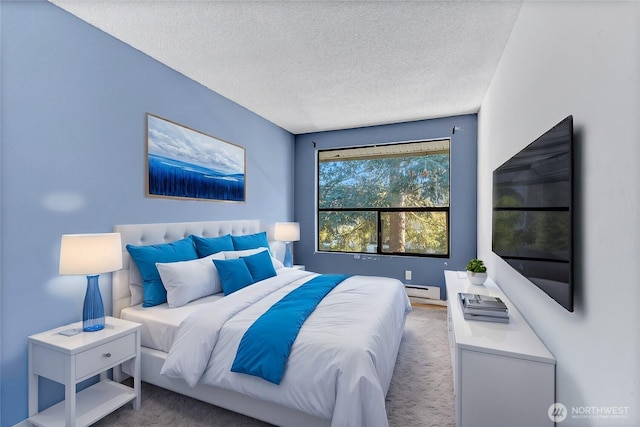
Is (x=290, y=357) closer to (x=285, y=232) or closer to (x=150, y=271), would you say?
(x=150, y=271)

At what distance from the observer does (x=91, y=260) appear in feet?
5.63

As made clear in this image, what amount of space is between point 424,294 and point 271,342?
3068 millimetres

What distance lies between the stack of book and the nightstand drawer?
7.20 feet

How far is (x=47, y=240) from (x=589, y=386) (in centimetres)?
289

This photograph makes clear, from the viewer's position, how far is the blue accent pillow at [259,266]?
2.72m

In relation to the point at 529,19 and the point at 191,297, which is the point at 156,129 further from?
the point at 529,19

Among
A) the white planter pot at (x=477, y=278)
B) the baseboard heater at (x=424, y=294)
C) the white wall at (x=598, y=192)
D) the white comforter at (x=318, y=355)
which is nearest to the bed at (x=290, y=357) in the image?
the white comforter at (x=318, y=355)

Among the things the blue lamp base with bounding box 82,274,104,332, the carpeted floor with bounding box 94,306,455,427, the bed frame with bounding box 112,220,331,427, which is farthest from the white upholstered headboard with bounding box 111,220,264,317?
the carpeted floor with bounding box 94,306,455,427

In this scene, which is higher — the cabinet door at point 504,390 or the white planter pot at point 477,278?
the white planter pot at point 477,278

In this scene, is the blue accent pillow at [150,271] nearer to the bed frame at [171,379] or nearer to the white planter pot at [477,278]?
the bed frame at [171,379]

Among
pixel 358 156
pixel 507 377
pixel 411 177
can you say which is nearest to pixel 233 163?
pixel 358 156

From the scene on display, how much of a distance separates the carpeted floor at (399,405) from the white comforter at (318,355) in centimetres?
30

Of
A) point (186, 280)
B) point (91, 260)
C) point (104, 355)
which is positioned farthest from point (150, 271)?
point (104, 355)

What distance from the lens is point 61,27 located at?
6.25 feet
